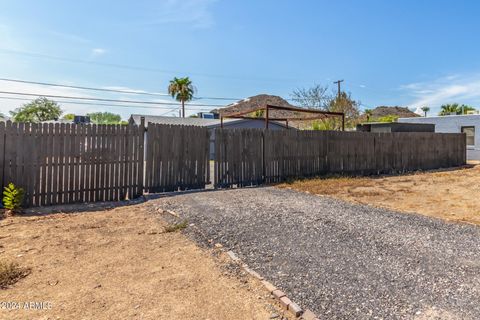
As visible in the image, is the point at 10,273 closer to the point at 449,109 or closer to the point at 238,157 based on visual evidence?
the point at 238,157

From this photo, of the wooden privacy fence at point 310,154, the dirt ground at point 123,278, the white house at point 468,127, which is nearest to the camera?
the dirt ground at point 123,278

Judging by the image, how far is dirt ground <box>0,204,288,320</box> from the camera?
260 centimetres

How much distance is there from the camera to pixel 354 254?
151 inches

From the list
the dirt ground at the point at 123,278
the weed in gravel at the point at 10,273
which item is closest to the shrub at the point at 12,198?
the dirt ground at the point at 123,278

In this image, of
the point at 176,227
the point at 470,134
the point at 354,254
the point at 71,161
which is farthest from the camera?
the point at 470,134

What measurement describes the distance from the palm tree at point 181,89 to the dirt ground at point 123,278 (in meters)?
34.4

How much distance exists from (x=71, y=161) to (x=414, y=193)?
857 centimetres

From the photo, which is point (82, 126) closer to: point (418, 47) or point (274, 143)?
point (274, 143)

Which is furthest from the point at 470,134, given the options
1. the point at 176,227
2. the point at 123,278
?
the point at 123,278

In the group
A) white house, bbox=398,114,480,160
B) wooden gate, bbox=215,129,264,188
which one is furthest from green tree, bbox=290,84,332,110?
wooden gate, bbox=215,129,264,188

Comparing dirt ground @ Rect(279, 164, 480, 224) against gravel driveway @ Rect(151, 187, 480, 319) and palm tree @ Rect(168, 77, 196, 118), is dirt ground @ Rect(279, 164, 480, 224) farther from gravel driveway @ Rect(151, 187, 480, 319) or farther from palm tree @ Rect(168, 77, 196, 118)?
palm tree @ Rect(168, 77, 196, 118)

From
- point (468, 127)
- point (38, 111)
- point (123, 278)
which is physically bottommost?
point (123, 278)

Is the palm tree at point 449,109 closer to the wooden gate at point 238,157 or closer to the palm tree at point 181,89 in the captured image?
the palm tree at point 181,89

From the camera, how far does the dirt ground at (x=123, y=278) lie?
102 inches
